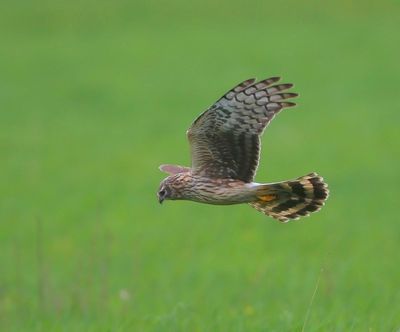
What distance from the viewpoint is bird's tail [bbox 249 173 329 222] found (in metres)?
7.84

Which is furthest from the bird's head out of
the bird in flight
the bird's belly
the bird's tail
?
the bird's tail

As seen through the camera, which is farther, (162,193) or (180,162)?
(180,162)

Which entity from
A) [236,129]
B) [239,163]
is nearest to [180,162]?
[239,163]

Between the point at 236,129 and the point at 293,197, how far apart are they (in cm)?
61

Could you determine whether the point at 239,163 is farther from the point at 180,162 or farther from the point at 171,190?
the point at 180,162

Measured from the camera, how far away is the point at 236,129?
8078mm

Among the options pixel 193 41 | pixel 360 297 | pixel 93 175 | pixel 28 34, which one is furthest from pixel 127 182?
pixel 28 34

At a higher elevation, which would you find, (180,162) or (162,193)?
(180,162)

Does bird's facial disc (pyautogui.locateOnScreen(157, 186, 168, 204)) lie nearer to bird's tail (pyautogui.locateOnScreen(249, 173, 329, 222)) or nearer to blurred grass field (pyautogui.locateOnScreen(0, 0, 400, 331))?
bird's tail (pyautogui.locateOnScreen(249, 173, 329, 222))

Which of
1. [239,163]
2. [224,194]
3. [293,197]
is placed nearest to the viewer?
[224,194]

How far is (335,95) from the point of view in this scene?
25.1 metres

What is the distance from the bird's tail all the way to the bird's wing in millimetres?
288

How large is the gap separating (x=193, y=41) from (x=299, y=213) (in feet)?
81.5

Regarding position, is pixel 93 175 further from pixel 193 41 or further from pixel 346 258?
pixel 193 41
